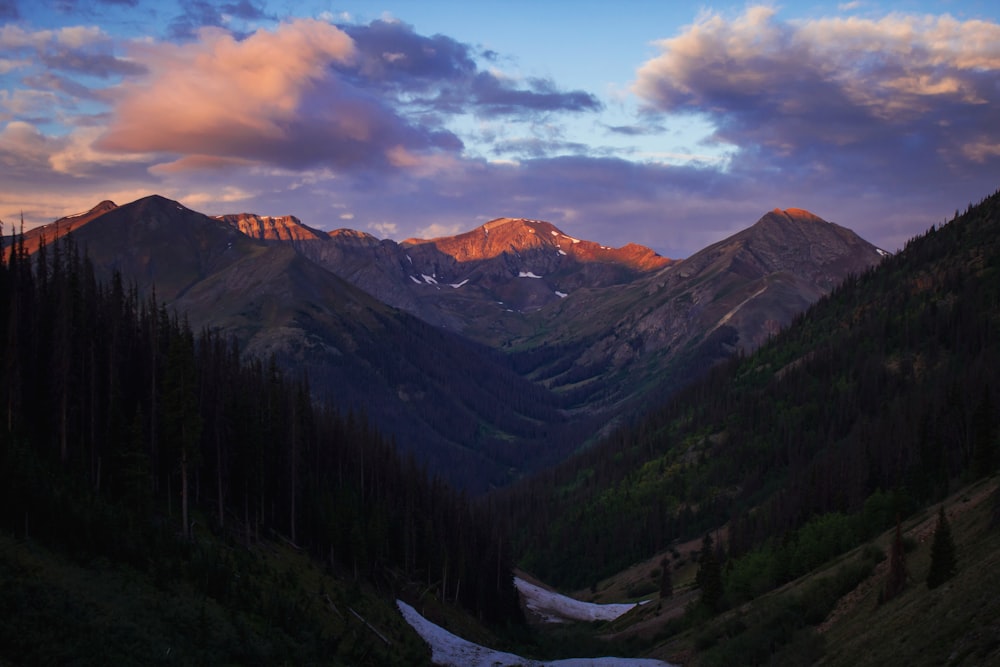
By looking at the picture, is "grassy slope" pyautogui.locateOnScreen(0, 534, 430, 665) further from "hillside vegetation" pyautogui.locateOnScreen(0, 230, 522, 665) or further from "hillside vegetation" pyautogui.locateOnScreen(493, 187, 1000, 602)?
"hillside vegetation" pyautogui.locateOnScreen(493, 187, 1000, 602)

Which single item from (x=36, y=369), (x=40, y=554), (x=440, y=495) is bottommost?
(x=440, y=495)

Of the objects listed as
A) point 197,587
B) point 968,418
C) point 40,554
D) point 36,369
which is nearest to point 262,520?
point 36,369

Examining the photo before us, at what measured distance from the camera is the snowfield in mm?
127688

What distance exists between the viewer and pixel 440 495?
397 ft

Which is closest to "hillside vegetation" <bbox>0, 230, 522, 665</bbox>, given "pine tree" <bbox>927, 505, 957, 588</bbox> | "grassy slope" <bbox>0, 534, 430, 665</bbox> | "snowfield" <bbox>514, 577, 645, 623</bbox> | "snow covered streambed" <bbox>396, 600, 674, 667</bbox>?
"grassy slope" <bbox>0, 534, 430, 665</bbox>

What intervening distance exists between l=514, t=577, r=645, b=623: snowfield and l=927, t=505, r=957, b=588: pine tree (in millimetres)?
86262

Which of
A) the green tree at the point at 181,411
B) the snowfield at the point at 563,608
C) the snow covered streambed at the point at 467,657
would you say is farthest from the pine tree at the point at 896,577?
the snowfield at the point at 563,608

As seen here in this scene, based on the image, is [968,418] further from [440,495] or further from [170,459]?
[170,459]

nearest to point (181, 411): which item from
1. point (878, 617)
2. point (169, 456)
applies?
point (169, 456)

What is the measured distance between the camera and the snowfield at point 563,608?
5027 inches

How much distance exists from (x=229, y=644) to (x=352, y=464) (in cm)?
7061

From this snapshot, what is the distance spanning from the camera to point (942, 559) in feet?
135

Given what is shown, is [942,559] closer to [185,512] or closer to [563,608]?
[185,512]

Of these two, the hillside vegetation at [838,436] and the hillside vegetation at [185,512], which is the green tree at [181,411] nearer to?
the hillside vegetation at [185,512]
